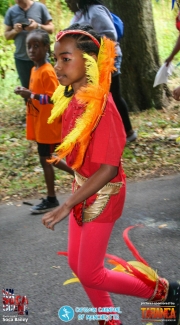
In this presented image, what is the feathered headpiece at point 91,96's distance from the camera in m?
2.46

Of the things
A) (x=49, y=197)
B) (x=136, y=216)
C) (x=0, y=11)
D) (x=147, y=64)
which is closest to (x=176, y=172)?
(x=136, y=216)

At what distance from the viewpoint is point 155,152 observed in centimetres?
652

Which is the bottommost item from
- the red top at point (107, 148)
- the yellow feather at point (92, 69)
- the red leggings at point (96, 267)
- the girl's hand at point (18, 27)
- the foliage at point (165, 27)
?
the red leggings at point (96, 267)

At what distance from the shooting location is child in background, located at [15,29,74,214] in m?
4.42

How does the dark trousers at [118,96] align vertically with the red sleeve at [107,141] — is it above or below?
above

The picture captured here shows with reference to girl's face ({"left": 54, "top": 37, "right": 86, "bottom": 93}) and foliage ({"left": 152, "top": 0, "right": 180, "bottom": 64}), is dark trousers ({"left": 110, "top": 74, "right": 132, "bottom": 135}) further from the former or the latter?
foliage ({"left": 152, "top": 0, "right": 180, "bottom": 64})

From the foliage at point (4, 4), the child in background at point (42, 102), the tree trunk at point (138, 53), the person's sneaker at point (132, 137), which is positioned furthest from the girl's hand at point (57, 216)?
the foliage at point (4, 4)

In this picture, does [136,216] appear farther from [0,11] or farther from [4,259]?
[0,11]

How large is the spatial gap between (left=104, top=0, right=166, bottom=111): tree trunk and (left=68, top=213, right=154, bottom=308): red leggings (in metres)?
5.19

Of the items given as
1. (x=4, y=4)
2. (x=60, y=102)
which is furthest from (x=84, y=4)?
(x=4, y=4)

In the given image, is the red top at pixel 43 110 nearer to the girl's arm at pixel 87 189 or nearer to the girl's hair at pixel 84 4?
the girl's hair at pixel 84 4

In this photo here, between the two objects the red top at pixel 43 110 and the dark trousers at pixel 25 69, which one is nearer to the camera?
the red top at pixel 43 110

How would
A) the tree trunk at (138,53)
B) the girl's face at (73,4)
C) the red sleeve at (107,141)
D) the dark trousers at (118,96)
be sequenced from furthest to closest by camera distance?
the tree trunk at (138,53) → the dark trousers at (118,96) → the girl's face at (73,4) → the red sleeve at (107,141)

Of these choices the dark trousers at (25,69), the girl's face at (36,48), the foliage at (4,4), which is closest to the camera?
the girl's face at (36,48)
